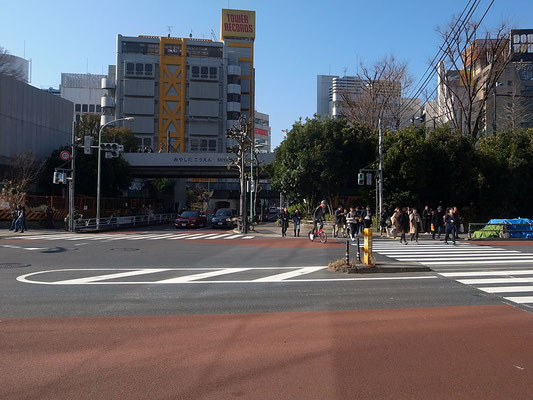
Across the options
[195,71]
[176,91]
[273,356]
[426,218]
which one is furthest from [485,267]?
[195,71]

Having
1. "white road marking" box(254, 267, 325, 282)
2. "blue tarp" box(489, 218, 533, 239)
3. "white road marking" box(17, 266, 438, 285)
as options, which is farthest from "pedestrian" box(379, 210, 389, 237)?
"white road marking" box(17, 266, 438, 285)

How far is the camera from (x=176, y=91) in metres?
87.2

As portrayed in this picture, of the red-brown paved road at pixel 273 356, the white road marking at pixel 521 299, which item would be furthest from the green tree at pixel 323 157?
the red-brown paved road at pixel 273 356

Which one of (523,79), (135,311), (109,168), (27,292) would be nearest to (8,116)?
(109,168)

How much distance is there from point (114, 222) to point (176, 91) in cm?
5415

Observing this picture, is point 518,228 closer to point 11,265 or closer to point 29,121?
point 11,265

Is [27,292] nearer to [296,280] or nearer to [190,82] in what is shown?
[296,280]

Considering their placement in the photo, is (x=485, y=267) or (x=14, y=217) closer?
(x=485, y=267)

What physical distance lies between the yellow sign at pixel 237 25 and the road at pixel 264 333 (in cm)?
8801

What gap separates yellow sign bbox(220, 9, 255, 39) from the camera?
3698 inches

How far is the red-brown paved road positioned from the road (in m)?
0.02

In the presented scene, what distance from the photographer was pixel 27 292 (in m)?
9.79

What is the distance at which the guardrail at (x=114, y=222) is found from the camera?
109ft

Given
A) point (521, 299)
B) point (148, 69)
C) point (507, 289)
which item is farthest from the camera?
point (148, 69)
